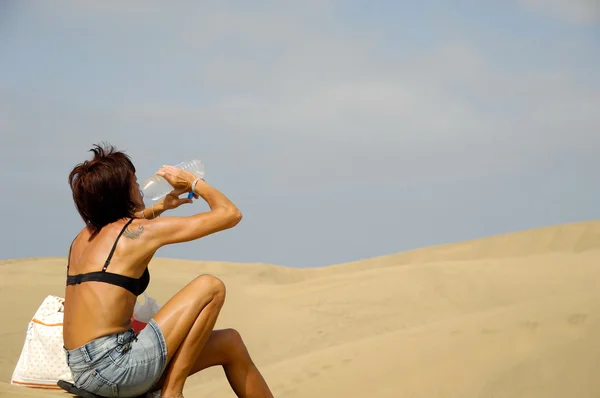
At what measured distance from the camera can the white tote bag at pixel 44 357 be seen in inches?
184

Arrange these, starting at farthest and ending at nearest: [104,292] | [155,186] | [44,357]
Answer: [155,186] < [44,357] < [104,292]

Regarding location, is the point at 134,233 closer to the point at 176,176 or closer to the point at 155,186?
the point at 176,176

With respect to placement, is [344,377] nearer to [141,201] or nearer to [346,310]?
[141,201]

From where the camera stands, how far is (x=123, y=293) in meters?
4.32

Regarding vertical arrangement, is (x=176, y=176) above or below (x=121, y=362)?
above

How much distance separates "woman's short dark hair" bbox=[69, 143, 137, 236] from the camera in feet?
14.3

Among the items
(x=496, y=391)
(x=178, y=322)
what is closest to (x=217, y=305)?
(x=178, y=322)

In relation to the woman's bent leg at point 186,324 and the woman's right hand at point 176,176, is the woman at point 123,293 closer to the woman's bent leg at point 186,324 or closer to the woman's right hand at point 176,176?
the woman's bent leg at point 186,324

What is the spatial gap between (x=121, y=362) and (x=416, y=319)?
766 centimetres

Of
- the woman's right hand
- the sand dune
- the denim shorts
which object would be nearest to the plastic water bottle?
the woman's right hand

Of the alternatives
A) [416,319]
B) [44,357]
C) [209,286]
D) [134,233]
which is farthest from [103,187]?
[416,319]

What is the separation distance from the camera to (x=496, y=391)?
6.28 metres

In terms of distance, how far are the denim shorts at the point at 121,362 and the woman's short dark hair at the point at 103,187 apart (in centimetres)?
64

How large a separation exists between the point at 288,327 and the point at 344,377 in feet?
16.2
